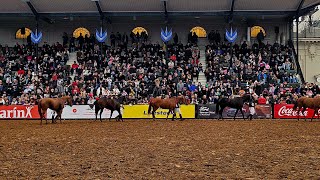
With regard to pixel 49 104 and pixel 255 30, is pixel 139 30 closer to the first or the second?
pixel 255 30

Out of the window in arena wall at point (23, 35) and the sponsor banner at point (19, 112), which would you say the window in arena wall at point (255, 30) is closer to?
the window in arena wall at point (23, 35)

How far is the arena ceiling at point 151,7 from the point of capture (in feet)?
127

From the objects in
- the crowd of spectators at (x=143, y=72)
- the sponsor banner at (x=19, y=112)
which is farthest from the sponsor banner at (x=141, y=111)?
the sponsor banner at (x=19, y=112)

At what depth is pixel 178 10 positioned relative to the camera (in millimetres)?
39781

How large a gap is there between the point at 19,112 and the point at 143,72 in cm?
1042

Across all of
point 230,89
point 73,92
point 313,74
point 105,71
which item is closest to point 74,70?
point 105,71

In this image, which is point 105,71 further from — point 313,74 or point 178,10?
point 313,74

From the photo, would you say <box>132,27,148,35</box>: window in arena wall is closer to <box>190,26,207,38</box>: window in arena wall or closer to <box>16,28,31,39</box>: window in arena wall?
<box>190,26,207,38</box>: window in arena wall

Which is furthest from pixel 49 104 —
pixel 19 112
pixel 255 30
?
pixel 255 30

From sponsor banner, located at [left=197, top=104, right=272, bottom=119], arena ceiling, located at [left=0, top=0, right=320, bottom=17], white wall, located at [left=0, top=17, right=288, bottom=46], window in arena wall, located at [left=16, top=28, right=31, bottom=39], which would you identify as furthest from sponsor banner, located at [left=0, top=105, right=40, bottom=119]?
window in arena wall, located at [left=16, top=28, right=31, bottom=39]

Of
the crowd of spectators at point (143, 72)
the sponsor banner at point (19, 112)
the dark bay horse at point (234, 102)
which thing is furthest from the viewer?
the crowd of spectators at point (143, 72)

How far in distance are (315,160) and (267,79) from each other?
26.6m

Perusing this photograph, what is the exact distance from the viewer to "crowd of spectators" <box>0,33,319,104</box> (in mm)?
33844

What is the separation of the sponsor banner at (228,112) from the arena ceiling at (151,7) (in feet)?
35.0
